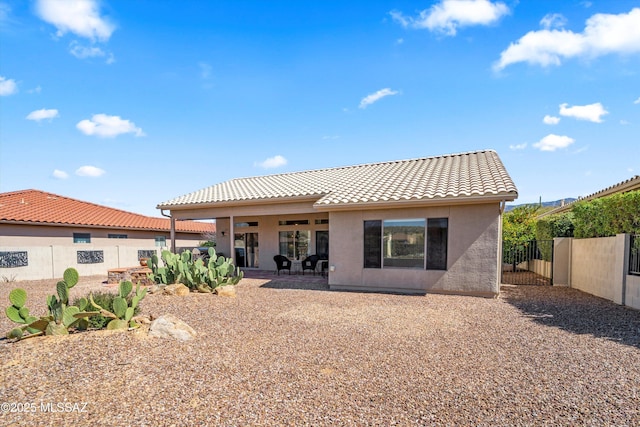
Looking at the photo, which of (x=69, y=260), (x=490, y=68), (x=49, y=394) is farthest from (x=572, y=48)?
(x=69, y=260)

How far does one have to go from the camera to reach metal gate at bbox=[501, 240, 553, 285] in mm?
13305

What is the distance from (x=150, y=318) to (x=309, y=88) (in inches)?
429

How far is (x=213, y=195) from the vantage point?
52.0ft

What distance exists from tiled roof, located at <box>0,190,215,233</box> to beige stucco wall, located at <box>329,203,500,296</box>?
51.5 feet

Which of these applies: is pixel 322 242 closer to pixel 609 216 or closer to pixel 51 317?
pixel 609 216

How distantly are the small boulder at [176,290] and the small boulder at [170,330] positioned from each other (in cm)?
401

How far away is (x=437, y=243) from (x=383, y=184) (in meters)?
3.32

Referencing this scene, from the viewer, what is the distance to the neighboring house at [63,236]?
14695mm

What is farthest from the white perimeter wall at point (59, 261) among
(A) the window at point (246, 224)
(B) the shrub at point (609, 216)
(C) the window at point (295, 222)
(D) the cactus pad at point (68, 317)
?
(B) the shrub at point (609, 216)

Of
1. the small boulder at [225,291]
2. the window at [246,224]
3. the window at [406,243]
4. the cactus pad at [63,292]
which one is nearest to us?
the cactus pad at [63,292]

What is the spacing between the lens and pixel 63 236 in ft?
57.2

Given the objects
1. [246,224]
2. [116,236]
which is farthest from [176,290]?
[116,236]

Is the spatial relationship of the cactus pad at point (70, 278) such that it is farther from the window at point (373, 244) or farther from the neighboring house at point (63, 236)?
the neighboring house at point (63, 236)

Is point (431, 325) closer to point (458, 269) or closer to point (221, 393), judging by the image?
point (458, 269)
